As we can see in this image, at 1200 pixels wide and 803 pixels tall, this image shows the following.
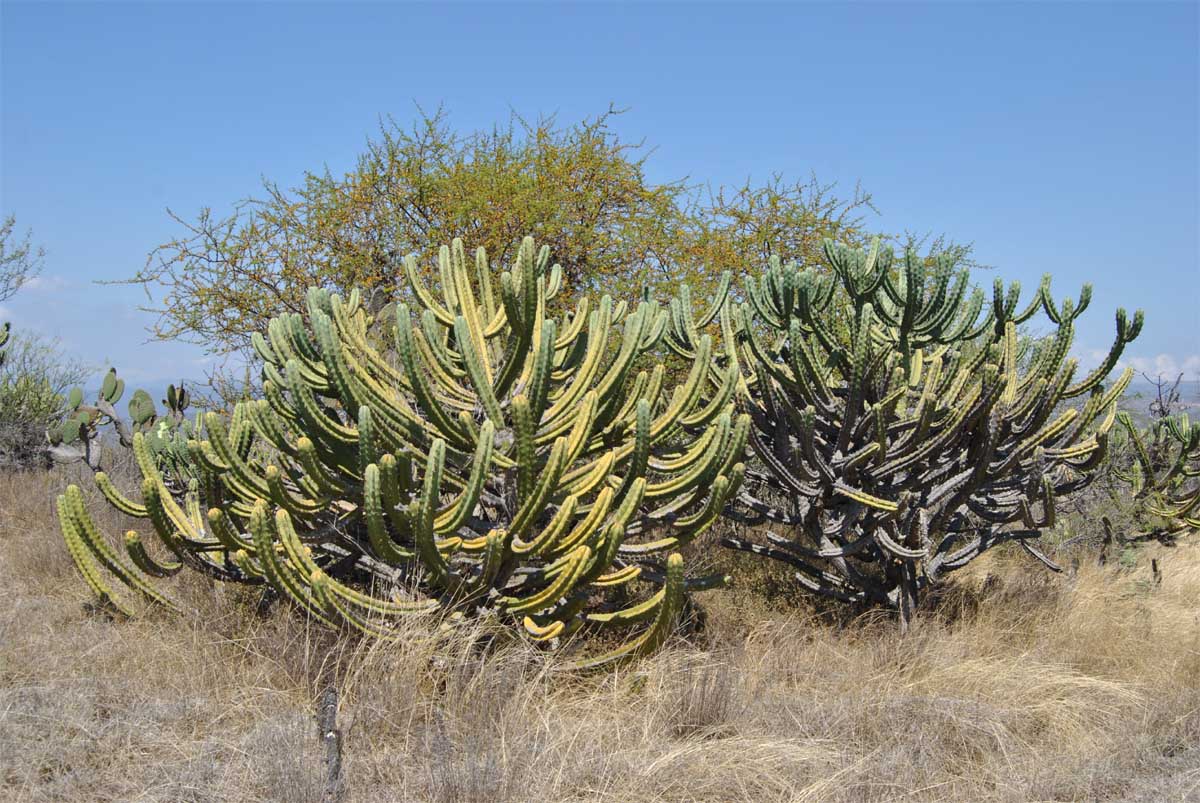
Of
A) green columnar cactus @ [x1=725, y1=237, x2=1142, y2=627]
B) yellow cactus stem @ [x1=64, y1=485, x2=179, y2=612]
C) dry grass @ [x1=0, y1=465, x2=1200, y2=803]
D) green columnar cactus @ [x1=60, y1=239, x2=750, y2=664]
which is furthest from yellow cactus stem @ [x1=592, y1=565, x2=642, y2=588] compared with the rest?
yellow cactus stem @ [x1=64, y1=485, x2=179, y2=612]

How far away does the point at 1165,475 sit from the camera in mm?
9070

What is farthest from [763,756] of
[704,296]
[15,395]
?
[15,395]

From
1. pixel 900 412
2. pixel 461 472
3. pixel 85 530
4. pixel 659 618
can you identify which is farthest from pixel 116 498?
pixel 900 412

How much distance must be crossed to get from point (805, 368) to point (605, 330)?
125cm

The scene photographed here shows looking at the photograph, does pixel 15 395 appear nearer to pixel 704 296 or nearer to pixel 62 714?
pixel 704 296

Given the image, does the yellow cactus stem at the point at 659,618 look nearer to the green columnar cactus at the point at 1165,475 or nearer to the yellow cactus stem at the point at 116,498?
the yellow cactus stem at the point at 116,498

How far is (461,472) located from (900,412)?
2.77 meters

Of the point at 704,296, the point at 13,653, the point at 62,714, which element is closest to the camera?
the point at 62,714

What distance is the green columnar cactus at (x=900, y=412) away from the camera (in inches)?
214

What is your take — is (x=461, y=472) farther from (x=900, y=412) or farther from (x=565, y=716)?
(x=900, y=412)

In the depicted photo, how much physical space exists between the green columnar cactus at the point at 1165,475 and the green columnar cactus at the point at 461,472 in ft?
18.6

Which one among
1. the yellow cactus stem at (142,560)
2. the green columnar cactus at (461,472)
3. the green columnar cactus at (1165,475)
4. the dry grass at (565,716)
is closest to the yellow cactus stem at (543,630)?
the green columnar cactus at (461,472)

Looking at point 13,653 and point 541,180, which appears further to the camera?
point 541,180

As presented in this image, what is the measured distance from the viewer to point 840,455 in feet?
18.7
